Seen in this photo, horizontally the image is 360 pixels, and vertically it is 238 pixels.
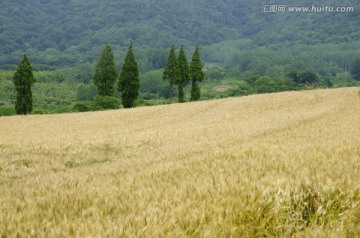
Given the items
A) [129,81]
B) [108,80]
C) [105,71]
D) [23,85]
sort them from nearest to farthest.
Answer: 1. [23,85]
2. [129,81]
3. [105,71]
4. [108,80]

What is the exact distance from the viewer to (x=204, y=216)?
3.36 metres

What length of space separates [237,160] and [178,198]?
3.10 metres

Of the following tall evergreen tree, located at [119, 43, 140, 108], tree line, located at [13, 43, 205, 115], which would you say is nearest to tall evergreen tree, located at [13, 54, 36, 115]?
tree line, located at [13, 43, 205, 115]

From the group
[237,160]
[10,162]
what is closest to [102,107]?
[10,162]

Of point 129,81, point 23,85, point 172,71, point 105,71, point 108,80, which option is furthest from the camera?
point 172,71

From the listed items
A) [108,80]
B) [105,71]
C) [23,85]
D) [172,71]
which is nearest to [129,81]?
→ [105,71]

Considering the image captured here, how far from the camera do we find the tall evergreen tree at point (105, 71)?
7012cm

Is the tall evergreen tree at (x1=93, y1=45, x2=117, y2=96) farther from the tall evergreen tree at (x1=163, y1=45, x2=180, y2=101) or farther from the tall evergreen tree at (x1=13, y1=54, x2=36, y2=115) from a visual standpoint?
the tall evergreen tree at (x1=13, y1=54, x2=36, y2=115)

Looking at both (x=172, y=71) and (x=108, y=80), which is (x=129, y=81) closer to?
(x=108, y=80)

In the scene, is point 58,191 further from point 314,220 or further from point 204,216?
point 314,220

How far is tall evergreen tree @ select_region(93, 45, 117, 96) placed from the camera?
70125 mm

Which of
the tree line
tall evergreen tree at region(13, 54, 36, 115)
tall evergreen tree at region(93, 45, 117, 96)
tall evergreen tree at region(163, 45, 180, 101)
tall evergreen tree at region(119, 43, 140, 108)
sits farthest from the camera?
tall evergreen tree at region(163, 45, 180, 101)

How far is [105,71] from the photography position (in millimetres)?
70188

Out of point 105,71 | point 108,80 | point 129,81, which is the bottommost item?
point 129,81
